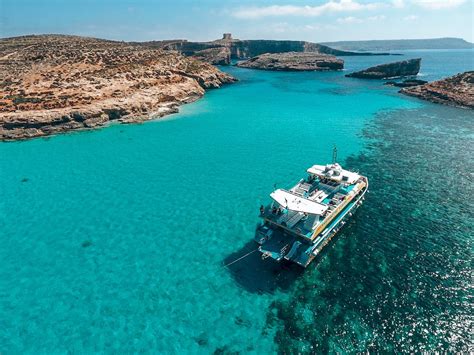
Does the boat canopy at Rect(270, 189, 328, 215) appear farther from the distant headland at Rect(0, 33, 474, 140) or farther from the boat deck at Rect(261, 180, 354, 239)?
the distant headland at Rect(0, 33, 474, 140)

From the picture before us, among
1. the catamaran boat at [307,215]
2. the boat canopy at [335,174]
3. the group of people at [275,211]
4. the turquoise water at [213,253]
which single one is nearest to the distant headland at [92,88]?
the turquoise water at [213,253]

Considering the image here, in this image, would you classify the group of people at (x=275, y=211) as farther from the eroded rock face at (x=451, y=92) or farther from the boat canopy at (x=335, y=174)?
the eroded rock face at (x=451, y=92)

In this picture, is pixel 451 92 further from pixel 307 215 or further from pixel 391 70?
pixel 307 215

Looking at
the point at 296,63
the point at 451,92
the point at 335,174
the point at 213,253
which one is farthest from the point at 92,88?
the point at 296,63

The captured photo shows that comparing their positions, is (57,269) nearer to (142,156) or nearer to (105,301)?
(105,301)

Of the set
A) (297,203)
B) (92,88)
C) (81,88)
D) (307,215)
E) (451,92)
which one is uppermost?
(81,88)

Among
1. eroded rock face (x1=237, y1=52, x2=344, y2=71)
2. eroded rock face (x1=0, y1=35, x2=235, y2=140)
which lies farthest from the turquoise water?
eroded rock face (x1=237, y1=52, x2=344, y2=71)

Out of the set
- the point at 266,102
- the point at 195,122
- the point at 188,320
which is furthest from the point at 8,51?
the point at 188,320

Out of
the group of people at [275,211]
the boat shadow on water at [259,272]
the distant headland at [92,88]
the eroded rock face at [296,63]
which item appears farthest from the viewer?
the eroded rock face at [296,63]
